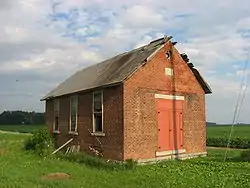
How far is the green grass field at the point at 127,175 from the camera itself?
13.2 m

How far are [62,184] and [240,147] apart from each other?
28.3 metres

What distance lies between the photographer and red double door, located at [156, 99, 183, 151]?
21.2 meters

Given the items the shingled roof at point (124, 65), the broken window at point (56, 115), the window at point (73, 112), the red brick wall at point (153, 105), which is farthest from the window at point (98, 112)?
the broken window at point (56, 115)

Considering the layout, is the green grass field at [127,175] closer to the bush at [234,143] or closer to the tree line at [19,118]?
the bush at [234,143]

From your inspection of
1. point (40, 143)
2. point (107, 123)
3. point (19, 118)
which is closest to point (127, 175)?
point (107, 123)

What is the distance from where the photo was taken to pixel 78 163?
19188 mm

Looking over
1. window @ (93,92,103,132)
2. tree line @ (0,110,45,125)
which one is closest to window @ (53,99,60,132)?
window @ (93,92,103,132)

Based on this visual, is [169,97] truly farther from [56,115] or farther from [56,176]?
[56,115]

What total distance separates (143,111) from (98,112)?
291cm

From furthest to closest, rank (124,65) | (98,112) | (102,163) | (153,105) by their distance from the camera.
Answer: (124,65) → (98,112) → (153,105) → (102,163)

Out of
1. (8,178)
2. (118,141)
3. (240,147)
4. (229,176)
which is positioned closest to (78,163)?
(118,141)

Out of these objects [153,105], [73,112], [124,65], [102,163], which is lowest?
[102,163]

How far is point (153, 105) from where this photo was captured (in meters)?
20.9

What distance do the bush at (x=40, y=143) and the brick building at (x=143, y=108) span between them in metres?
1.50
